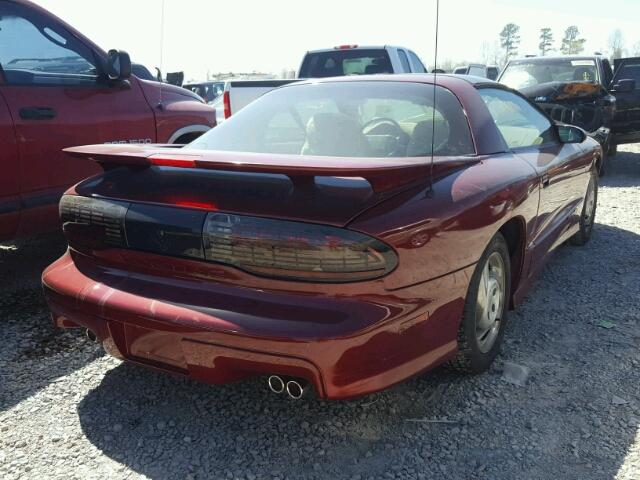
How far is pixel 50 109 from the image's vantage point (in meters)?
3.88

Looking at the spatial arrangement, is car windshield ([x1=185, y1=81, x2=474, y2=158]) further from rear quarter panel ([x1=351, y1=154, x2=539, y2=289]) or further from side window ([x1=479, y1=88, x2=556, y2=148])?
side window ([x1=479, y1=88, x2=556, y2=148])

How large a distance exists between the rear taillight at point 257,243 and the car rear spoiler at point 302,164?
0.18m

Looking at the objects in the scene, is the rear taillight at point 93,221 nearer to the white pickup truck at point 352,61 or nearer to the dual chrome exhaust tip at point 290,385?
the dual chrome exhaust tip at point 290,385

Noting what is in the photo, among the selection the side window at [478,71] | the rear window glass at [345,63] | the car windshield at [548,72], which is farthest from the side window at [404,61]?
the side window at [478,71]

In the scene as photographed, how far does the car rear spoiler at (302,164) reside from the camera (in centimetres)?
203

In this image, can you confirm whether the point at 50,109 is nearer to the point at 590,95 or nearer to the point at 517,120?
the point at 517,120

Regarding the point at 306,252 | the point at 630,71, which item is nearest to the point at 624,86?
the point at 630,71

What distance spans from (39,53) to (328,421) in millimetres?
3195

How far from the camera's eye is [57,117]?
3.91 m

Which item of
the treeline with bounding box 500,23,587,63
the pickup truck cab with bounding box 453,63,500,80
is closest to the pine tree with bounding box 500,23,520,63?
the treeline with bounding box 500,23,587,63

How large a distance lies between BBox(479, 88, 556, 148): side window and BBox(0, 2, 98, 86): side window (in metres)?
2.81

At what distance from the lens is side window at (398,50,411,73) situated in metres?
8.91

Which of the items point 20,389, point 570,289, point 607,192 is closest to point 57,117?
point 20,389

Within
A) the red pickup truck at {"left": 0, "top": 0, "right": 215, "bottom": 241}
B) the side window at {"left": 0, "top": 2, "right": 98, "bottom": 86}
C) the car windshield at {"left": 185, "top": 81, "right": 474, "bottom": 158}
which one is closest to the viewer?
the car windshield at {"left": 185, "top": 81, "right": 474, "bottom": 158}
